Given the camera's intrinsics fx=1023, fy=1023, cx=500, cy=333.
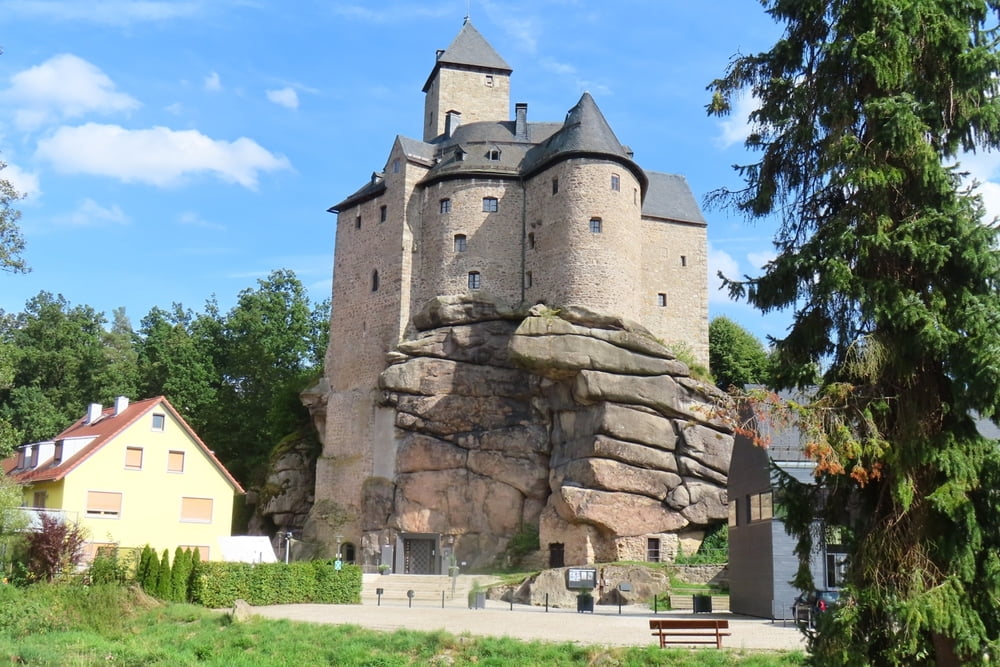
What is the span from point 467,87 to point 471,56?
188 centimetres

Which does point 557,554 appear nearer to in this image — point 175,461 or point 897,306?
point 175,461

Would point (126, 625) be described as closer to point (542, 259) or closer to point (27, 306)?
point (542, 259)

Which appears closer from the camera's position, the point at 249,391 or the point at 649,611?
the point at 649,611

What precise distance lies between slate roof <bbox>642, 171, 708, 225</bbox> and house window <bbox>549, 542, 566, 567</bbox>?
17672 mm

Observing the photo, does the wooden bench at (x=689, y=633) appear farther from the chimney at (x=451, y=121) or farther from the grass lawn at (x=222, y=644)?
the chimney at (x=451, y=121)

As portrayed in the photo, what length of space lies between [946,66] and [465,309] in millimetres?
32863

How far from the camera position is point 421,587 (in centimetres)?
3656

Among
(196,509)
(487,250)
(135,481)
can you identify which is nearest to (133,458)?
(135,481)

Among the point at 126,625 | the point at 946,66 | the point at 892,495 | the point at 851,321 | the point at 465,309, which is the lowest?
the point at 126,625

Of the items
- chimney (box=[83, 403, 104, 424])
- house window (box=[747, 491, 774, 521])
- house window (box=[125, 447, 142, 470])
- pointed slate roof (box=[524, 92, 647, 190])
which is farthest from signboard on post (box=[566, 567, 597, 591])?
chimney (box=[83, 403, 104, 424])

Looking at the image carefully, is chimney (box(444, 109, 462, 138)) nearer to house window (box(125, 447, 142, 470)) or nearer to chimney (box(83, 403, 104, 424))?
chimney (box(83, 403, 104, 424))

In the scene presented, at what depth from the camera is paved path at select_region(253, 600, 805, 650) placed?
69.2ft

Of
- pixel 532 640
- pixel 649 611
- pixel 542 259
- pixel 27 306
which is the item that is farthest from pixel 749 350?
pixel 27 306

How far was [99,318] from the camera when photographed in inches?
2405
